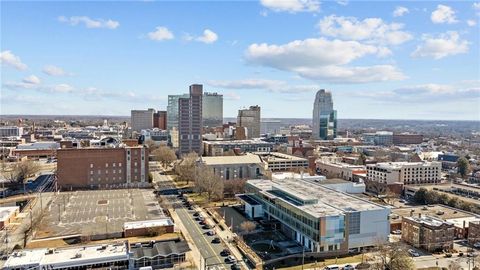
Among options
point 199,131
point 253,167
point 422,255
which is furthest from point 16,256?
point 199,131

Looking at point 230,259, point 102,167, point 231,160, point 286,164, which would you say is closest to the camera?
point 230,259

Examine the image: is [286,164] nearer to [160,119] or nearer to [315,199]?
[315,199]

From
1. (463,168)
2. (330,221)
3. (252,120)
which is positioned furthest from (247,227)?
(252,120)

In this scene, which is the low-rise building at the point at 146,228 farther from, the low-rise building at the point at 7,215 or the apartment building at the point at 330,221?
the low-rise building at the point at 7,215

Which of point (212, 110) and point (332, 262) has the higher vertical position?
point (212, 110)

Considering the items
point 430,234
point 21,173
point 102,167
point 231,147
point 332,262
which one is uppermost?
point 231,147

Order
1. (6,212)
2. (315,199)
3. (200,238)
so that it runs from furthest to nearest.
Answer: (6,212), (315,199), (200,238)

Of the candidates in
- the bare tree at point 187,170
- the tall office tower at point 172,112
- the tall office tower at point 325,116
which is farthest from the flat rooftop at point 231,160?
the tall office tower at point 325,116
